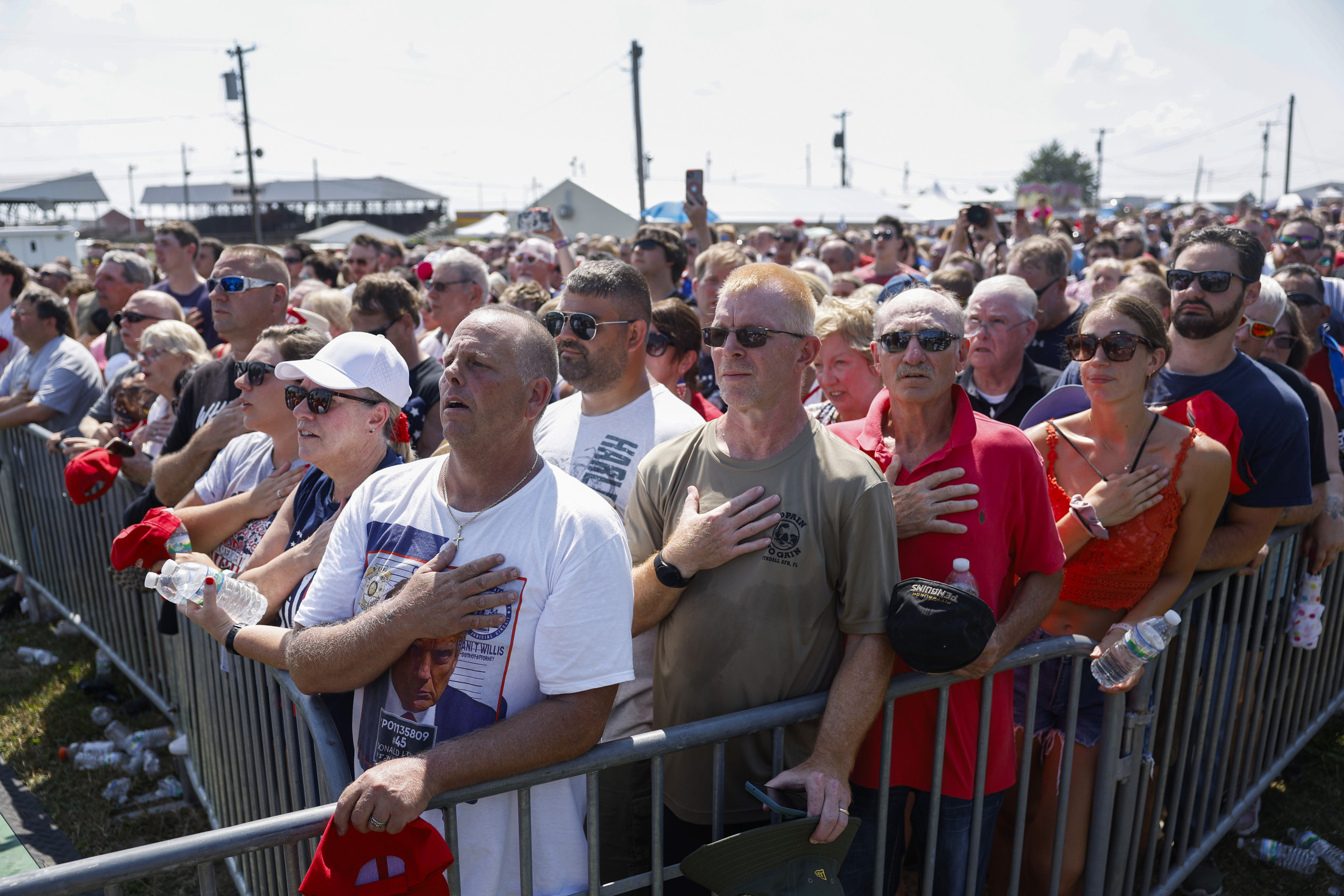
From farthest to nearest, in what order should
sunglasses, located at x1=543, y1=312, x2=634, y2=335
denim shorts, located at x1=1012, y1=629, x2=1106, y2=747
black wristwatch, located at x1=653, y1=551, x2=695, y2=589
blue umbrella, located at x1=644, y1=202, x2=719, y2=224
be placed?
blue umbrella, located at x1=644, y1=202, x2=719, y2=224
sunglasses, located at x1=543, y1=312, x2=634, y2=335
denim shorts, located at x1=1012, y1=629, x2=1106, y2=747
black wristwatch, located at x1=653, y1=551, x2=695, y2=589

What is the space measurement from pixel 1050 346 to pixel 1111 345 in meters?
2.33

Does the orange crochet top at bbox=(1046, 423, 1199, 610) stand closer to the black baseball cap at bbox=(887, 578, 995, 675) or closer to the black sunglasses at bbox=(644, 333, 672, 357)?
the black baseball cap at bbox=(887, 578, 995, 675)

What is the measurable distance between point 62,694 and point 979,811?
5236mm

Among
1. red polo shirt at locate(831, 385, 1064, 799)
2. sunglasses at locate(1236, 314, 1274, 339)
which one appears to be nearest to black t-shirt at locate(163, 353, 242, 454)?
red polo shirt at locate(831, 385, 1064, 799)

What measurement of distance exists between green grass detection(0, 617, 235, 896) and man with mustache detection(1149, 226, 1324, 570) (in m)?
3.81

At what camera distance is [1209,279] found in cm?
341

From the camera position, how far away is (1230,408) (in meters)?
3.20

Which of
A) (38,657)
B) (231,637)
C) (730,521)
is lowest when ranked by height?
(38,657)

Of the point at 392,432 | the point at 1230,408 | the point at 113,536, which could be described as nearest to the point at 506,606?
the point at 392,432

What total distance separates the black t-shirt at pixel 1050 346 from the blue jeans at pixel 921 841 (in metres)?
2.96

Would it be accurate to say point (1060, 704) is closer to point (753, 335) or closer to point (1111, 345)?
point (1111, 345)

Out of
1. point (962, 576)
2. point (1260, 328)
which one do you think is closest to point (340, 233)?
point (1260, 328)

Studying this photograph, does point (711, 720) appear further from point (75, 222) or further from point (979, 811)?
point (75, 222)

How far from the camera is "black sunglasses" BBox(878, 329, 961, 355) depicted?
262cm
